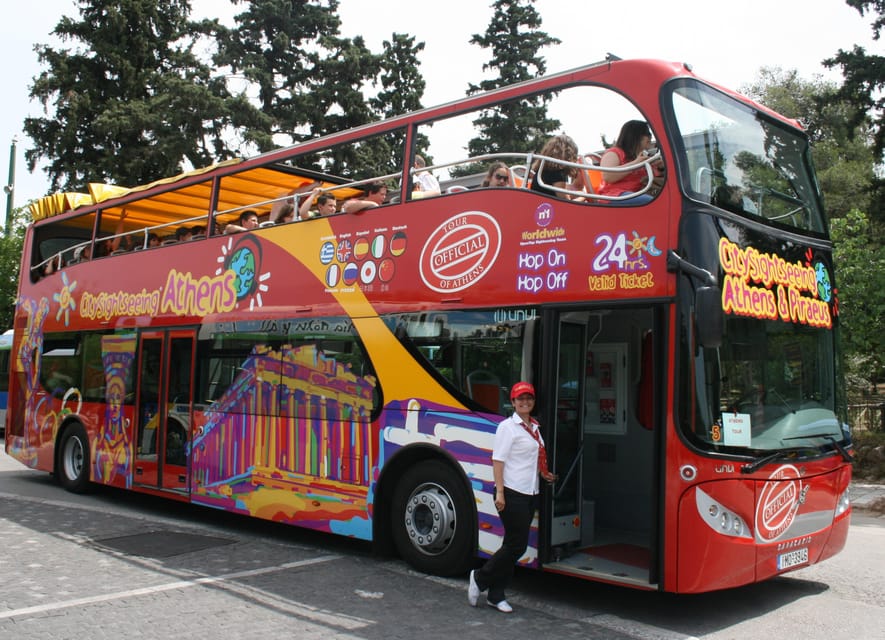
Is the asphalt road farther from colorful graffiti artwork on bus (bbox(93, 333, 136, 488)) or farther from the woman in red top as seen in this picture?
the woman in red top

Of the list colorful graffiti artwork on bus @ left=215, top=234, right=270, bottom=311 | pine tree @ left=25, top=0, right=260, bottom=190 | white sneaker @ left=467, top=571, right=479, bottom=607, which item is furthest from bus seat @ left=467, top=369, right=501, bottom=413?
pine tree @ left=25, top=0, right=260, bottom=190

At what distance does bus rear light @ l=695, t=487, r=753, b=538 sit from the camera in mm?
5811

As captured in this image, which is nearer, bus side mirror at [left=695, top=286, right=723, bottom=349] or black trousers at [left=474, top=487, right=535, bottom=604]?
bus side mirror at [left=695, top=286, right=723, bottom=349]

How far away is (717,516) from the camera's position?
5.84 m

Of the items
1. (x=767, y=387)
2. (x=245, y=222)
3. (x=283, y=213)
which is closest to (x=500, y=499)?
(x=767, y=387)

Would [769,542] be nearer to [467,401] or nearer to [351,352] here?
[467,401]

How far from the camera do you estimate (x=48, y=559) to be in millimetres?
8070

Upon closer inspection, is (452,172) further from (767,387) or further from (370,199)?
(767,387)

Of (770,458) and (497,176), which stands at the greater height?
(497,176)

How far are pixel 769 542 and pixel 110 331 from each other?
371 inches

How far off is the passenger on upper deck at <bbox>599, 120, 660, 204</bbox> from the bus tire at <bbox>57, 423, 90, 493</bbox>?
30.4 feet

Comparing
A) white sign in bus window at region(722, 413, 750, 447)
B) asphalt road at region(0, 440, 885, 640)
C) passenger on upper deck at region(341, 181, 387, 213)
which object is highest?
passenger on upper deck at region(341, 181, 387, 213)

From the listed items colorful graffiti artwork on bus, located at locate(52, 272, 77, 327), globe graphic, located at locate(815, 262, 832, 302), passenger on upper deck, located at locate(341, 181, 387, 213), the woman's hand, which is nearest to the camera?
the woman's hand

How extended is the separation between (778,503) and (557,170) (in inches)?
123
